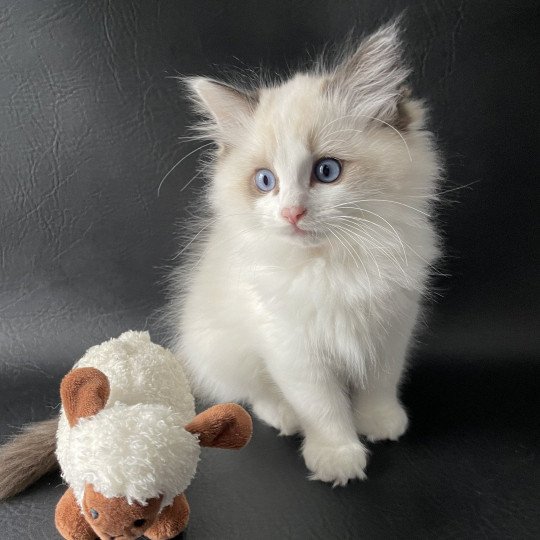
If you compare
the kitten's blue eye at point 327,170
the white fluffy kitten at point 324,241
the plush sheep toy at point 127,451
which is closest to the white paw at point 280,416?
the white fluffy kitten at point 324,241

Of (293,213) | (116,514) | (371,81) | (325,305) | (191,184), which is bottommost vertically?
(116,514)

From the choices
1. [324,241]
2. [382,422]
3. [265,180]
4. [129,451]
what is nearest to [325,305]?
[324,241]

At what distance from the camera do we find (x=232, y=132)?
1352 millimetres

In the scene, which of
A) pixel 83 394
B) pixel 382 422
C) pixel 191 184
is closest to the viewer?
pixel 83 394

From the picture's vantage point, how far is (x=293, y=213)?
1140 millimetres

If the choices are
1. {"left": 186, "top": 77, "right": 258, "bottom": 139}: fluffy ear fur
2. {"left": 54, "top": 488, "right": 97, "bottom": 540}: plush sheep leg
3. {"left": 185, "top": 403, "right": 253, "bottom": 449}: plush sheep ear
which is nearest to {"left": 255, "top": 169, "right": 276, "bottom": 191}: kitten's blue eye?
{"left": 186, "top": 77, "right": 258, "bottom": 139}: fluffy ear fur

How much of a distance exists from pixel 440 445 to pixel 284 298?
530mm

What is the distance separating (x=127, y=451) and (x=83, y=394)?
16cm

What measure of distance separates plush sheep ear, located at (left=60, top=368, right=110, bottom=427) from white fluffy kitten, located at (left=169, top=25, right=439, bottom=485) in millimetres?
390

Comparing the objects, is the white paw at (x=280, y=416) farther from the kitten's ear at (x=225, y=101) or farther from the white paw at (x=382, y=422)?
the kitten's ear at (x=225, y=101)

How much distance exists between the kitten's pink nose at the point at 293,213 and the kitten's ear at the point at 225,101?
28cm

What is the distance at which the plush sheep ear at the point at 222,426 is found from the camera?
3.67 feet

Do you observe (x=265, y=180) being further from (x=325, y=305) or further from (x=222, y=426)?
(x=222, y=426)

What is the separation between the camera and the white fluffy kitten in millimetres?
1184
